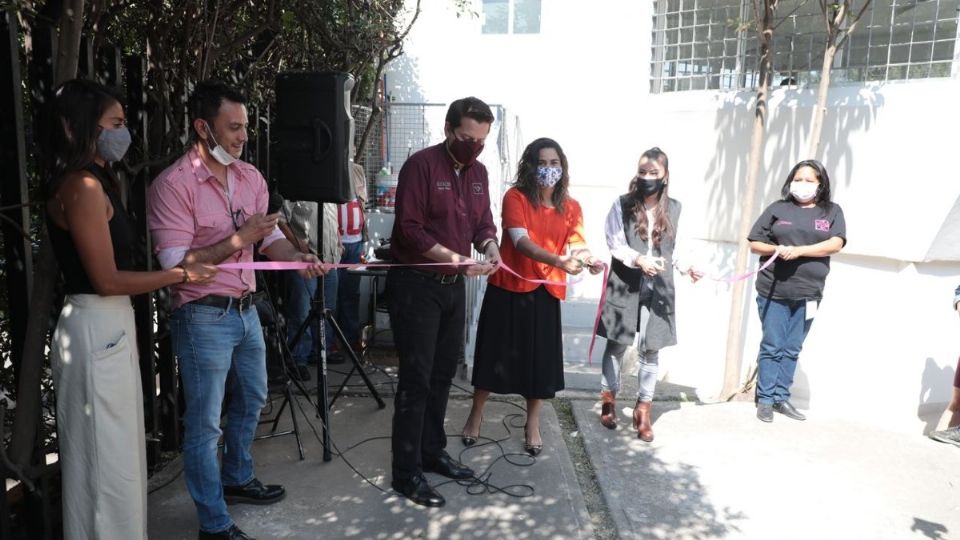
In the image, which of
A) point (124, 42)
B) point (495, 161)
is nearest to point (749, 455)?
point (495, 161)

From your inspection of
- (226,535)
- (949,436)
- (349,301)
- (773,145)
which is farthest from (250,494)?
(773,145)

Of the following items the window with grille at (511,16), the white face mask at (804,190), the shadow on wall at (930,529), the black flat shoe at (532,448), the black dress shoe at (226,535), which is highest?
the window with grille at (511,16)

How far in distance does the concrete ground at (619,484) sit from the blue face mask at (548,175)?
1.65 metres

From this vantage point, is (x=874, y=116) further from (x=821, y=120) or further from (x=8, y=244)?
(x=8, y=244)

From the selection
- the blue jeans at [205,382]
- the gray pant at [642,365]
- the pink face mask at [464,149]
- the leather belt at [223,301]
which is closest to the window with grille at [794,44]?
the gray pant at [642,365]

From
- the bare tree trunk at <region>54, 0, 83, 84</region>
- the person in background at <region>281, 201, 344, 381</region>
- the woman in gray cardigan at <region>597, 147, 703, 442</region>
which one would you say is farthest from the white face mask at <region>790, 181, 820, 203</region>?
the bare tree trunk at <region>54, 0, 83, 84</region>

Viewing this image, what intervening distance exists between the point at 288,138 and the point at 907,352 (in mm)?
4890

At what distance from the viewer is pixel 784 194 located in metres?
5.02

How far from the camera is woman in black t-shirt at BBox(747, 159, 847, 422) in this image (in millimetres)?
4812

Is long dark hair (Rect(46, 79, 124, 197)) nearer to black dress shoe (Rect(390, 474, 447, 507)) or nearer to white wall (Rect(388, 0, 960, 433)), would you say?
black dress shoe (Rect(390, 474, 447, 507))

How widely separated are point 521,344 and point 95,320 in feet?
7.58

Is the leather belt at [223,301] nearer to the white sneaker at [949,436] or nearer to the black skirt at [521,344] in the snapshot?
the black skirt at [521,344]

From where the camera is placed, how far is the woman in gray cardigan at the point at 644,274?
174 inches

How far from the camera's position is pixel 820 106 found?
17.6 feet
